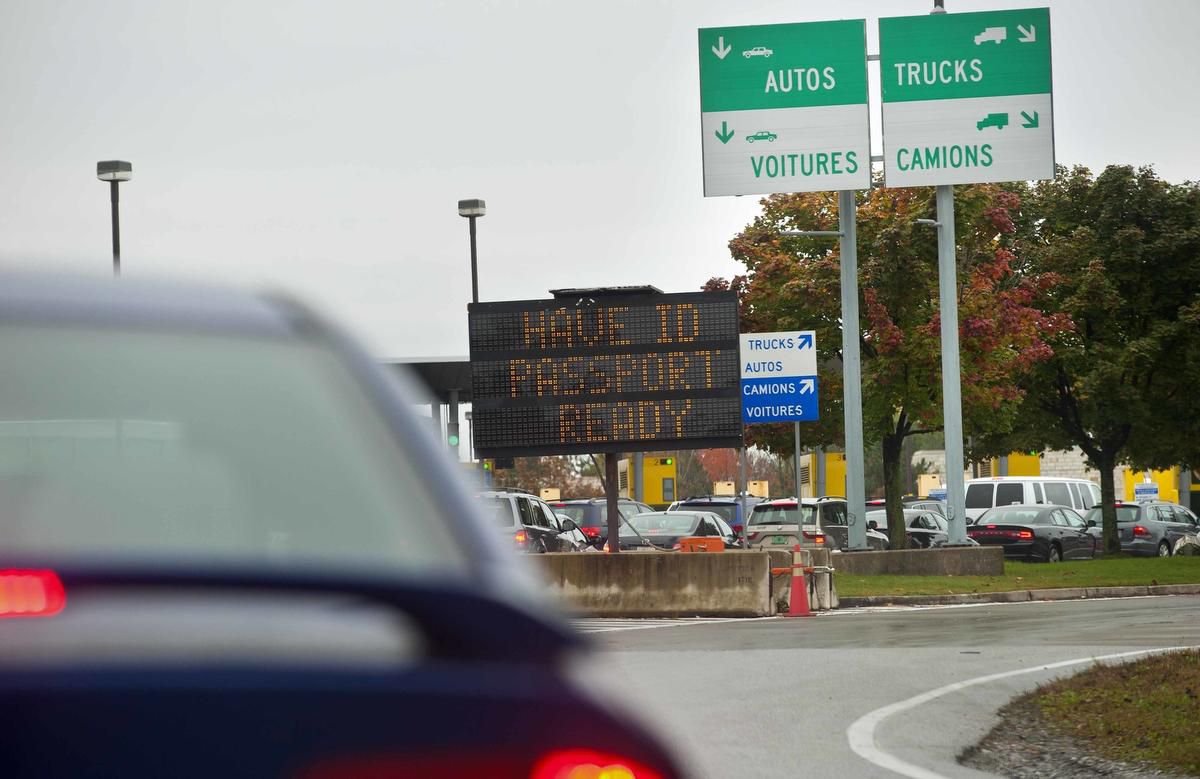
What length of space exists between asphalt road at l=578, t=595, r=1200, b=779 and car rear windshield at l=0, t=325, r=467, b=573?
2906 mm

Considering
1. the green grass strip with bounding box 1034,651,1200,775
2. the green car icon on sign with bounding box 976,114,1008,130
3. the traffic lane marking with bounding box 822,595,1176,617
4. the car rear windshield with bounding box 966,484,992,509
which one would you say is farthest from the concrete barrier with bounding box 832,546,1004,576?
the car rear windshield with bounding box 966,484,992,509

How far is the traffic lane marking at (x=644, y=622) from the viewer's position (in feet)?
64.8

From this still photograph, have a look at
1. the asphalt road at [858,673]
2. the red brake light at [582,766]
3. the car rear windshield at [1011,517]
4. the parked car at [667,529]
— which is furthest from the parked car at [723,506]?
the red brake light at [582,766]

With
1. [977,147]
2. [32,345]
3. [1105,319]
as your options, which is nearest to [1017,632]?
[977,147]

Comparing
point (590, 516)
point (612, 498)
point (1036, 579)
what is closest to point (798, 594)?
point (612, 498)

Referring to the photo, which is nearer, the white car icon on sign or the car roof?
the car roof

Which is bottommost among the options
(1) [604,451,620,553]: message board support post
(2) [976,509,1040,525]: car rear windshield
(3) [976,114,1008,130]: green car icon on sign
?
(2) [976,509,1040,525]: car rear windshield

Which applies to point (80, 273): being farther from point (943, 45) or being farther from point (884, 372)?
point (884, 372)

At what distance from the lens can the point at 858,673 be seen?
1351 cm

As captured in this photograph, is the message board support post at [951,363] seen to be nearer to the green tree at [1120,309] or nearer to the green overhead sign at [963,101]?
the green overhead sign at [963,101]

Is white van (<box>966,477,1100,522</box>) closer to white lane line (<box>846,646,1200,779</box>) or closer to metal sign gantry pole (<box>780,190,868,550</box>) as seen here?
metal sign gantry pole (<box>780,190,868,550</box>)

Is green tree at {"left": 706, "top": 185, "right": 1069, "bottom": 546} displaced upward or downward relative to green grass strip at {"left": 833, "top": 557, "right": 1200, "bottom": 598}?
upward

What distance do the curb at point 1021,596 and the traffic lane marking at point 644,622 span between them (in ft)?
9.16

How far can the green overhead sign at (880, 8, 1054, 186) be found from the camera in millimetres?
30453
